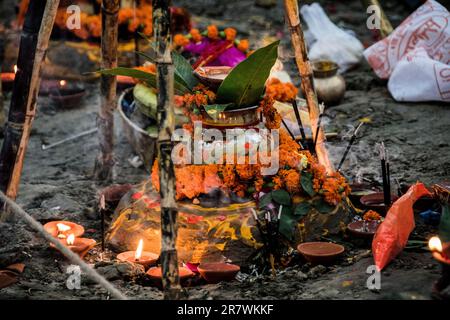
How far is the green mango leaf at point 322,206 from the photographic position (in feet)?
16.8

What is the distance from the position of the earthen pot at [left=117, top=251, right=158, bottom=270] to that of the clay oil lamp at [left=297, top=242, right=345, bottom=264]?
104 centimetres

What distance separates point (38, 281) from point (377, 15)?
5841 mm

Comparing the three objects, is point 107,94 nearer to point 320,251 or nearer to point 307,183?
point 307,183

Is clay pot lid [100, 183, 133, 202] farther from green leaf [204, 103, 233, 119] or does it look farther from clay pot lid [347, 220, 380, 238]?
clay pot lid [347, 220, 380, 238]

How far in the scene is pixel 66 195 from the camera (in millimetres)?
6465

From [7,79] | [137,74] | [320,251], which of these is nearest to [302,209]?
[320,251]

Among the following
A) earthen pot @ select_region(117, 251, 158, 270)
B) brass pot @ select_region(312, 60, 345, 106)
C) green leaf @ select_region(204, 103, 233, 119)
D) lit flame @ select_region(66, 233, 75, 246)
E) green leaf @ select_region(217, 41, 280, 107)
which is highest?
brass pot @ select_region(312, 60, 345, 106)

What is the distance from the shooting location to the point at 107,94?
669 centimetres

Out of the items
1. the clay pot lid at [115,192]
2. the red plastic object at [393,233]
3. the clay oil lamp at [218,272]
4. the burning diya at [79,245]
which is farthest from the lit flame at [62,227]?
the red plastic object at [393,233]

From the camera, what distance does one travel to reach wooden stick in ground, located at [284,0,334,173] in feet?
18.2

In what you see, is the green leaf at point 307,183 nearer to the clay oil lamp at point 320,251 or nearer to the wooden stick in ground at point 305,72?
the clay oil lamp at point 320,251

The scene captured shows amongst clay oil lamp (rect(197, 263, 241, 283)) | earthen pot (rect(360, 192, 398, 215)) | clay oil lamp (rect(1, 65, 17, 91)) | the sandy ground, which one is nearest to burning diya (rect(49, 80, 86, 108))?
the sandy ground

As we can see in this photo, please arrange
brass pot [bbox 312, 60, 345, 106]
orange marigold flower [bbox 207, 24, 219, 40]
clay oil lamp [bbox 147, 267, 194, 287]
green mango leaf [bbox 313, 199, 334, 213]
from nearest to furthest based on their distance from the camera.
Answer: clay oil lamp [bbox 147, 267, 194, 287] → green mango leaf [bbox 313, 199, 334, 213] → orange marigold flower [bbox 207, 24, 219, 40] → brass pot [bbox 312, 60, 345, 106]

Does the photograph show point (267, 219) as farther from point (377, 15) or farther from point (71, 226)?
point (377, 15)
